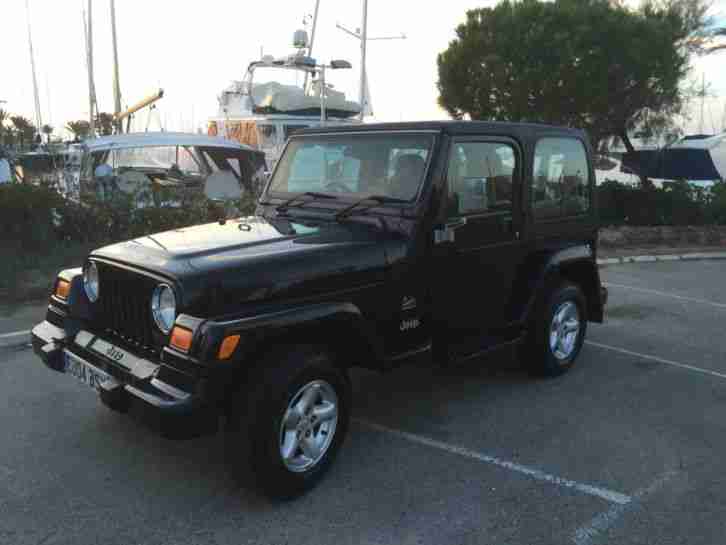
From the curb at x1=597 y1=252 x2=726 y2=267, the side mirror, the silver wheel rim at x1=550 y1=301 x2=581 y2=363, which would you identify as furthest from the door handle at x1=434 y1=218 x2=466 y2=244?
the side mirror

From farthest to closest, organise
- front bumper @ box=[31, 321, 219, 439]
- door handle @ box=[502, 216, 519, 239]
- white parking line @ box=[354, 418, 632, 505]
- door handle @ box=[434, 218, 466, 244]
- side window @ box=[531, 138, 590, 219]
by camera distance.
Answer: side window @ box=[531, 138, 590, 219], door handle @ box=[502, 216, 519, 239], door handle @ box=[434, 218, 466, 244], white parking line @ box=[354, 418, 632, 505], front bumper @ box=[31, 321, 219, 439]

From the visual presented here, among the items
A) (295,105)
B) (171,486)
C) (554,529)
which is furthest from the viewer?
(295,105)

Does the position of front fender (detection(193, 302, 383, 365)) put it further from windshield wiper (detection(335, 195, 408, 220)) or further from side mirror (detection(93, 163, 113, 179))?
side mirror (detection(93, 163, 113, 179))

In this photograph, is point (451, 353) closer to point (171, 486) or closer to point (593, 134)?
point (171, 486)

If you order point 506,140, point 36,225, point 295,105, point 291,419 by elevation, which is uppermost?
point 295,105

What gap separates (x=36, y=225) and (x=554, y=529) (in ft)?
24.5

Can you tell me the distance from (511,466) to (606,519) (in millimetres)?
633

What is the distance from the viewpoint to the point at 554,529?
125 inches

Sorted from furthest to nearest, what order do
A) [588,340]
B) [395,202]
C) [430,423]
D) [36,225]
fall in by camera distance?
1. [36,225]
2. [588,340]
3. [430,423]
4. [395,202]

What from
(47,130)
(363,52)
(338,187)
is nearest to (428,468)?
(338,187)

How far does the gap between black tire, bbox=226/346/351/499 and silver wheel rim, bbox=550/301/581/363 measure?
7.83ft

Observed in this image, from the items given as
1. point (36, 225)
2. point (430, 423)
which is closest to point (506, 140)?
point (430, 423)

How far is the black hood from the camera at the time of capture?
3062mm

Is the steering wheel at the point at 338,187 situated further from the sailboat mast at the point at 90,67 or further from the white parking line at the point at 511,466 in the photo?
the sailboat mast at the point at 90,67
